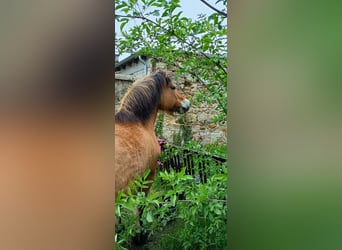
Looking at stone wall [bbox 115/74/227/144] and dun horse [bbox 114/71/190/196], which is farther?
stone wall [bbox 115/74/227/144]

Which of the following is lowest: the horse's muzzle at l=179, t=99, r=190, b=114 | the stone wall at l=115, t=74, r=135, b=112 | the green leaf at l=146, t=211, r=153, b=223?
the green leaf at l=146, t=211, r=153, b=223

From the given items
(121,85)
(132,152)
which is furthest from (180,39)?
(132,152)

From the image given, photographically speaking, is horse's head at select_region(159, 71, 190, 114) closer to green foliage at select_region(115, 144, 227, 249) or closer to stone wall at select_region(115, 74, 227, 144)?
stone wall at select_region(115, 74, 227, 144)

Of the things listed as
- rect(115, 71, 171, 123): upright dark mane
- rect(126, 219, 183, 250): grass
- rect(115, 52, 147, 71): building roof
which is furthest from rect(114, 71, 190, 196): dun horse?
rect(126, 219, 183, 250): grass

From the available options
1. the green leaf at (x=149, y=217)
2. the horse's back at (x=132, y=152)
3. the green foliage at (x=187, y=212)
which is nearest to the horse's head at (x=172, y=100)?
the horse's back at (x=132, y=152)

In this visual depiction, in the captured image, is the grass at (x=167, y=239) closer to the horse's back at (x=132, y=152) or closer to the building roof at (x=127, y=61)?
the horse's back at (x=132, y=152)

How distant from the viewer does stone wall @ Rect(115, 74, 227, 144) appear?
6.01 feet

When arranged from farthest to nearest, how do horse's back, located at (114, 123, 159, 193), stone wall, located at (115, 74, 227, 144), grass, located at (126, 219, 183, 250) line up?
stone wall, located at (115, 74, 227, 144), grass, located at (126, 219, 183, 250), horse's back, located at (114, 123, 159, 193)

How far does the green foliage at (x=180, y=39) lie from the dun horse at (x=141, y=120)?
0.44 feet
